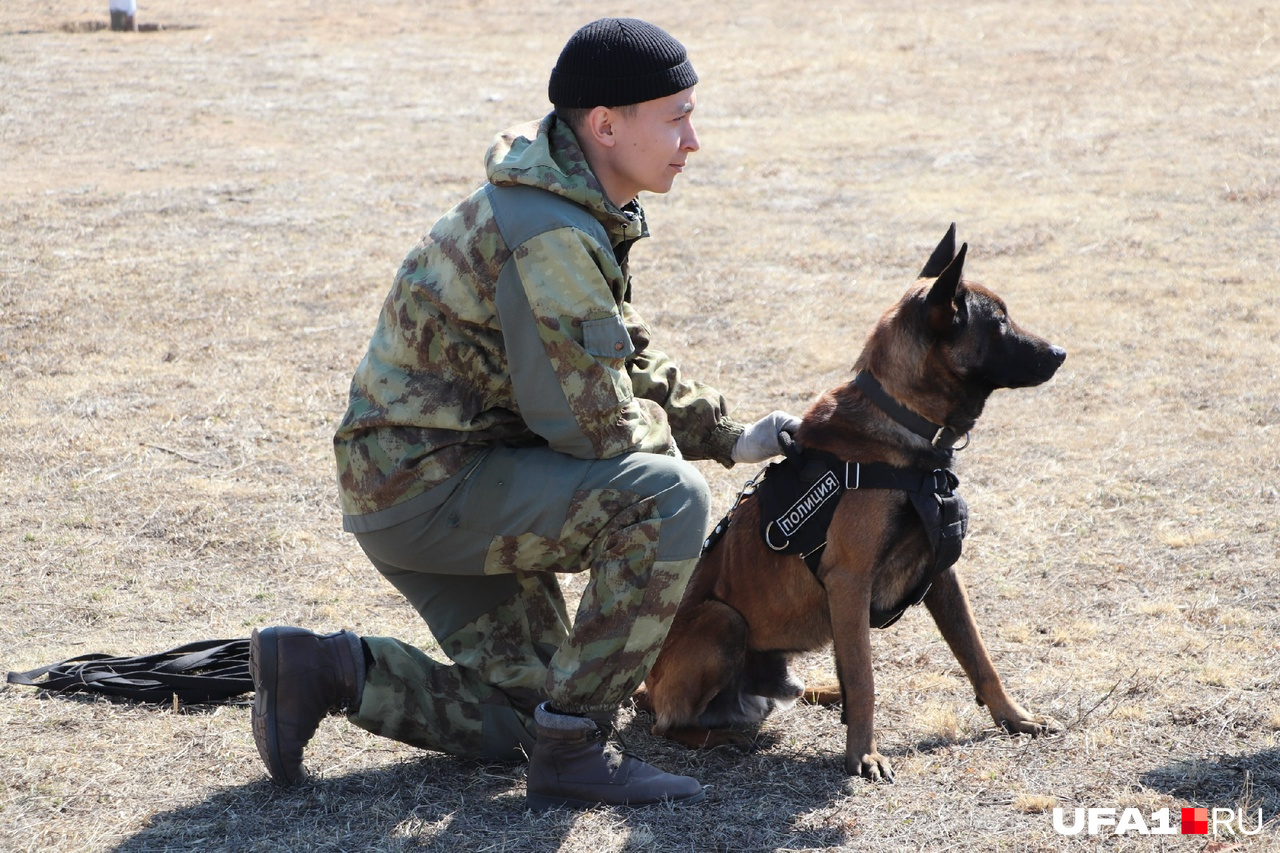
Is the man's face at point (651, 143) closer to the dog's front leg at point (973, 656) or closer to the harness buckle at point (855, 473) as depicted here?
the harness buckle at point (855, 473)

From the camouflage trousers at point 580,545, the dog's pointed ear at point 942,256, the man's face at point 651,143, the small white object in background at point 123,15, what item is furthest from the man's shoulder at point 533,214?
the small white object in background at point 123,15

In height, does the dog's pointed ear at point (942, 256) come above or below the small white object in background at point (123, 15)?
below

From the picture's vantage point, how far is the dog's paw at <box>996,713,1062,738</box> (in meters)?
3.85

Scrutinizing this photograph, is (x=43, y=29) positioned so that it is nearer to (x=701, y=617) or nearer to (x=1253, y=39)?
(x=1253, y=39)

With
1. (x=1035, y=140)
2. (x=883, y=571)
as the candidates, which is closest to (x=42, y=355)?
(x=883, y=571)

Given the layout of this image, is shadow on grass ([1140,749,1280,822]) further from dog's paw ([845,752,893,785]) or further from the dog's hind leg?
the dog's hind leg

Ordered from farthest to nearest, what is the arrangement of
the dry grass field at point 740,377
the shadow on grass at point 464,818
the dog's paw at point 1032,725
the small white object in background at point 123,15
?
the small white object in background at point 123,15, the dog's paw at point 1032,725, the dry grass field at point 740,377, the shadow on grass at point 464,818

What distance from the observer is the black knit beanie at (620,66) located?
3.17 metres

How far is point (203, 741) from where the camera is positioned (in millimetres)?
3676

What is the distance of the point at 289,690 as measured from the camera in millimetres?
3371

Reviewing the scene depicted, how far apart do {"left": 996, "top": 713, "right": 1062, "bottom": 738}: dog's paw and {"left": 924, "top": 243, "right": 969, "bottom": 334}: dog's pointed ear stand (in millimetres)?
1233

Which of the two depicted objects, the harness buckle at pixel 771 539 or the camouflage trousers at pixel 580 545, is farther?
the harness buckle at pixel 771 539

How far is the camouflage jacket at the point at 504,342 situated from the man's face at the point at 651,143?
0.34 ft

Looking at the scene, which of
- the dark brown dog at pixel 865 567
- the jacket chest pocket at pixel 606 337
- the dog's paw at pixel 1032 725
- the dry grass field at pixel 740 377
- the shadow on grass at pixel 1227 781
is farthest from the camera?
the dog's paw at pixel 1032 725
